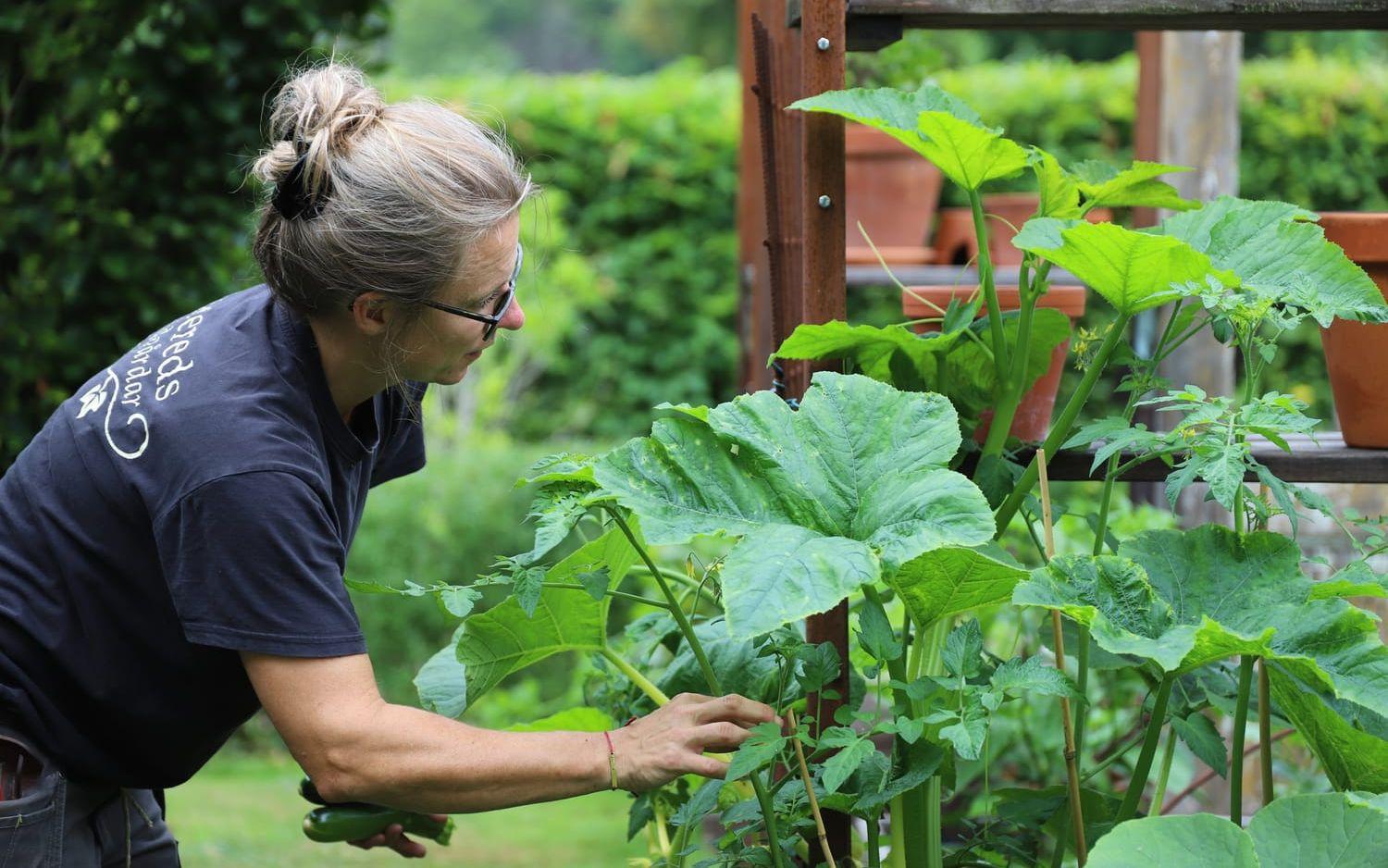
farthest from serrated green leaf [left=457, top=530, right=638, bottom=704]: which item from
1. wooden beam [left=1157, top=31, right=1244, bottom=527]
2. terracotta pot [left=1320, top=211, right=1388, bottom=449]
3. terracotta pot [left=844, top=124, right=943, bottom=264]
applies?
wooden beam [left=1157, top=31, right=1244, bottom=527]

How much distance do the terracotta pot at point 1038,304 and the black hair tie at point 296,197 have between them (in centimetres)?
76

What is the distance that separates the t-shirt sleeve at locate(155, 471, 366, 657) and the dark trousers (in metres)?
0.36

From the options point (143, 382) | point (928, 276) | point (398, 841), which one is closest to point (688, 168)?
point (928, 276)

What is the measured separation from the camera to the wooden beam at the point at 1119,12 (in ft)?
5.48

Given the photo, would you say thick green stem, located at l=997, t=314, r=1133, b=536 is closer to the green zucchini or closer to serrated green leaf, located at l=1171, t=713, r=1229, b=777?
serrated green leaf, located at l=1171, t=713, r=1229, b=777

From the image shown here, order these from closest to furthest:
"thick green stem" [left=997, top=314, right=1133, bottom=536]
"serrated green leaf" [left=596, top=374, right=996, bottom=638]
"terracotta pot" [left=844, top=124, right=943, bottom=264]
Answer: "serrated green leaf" [left=596, top=374, right=996, bottom=638], "thick green stem" [left=997, top=314, right=1133, bottom=536], "terracotta pot" [left=844, top=124, right=943, bottom=264]

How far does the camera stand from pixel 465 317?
66.9 inches

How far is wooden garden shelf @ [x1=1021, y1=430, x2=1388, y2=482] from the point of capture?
5.71 ft

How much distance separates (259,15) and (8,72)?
0.51 m

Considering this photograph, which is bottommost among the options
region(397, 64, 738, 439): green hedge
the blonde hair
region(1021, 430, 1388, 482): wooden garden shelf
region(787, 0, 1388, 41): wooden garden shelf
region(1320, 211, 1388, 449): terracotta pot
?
region(397, 64, 738, 439): green hedge

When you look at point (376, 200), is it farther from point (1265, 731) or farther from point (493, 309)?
point (1265, 731)

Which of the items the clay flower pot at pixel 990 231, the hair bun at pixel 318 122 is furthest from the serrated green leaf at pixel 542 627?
the clay flower pot at pixel 990 231

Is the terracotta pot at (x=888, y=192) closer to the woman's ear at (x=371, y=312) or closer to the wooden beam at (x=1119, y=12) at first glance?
the wooden beam at (x=1119, y=12)

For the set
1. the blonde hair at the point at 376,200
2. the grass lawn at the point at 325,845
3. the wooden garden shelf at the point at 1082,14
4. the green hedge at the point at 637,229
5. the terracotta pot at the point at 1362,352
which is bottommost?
the grass lawn at the point at 325,845
